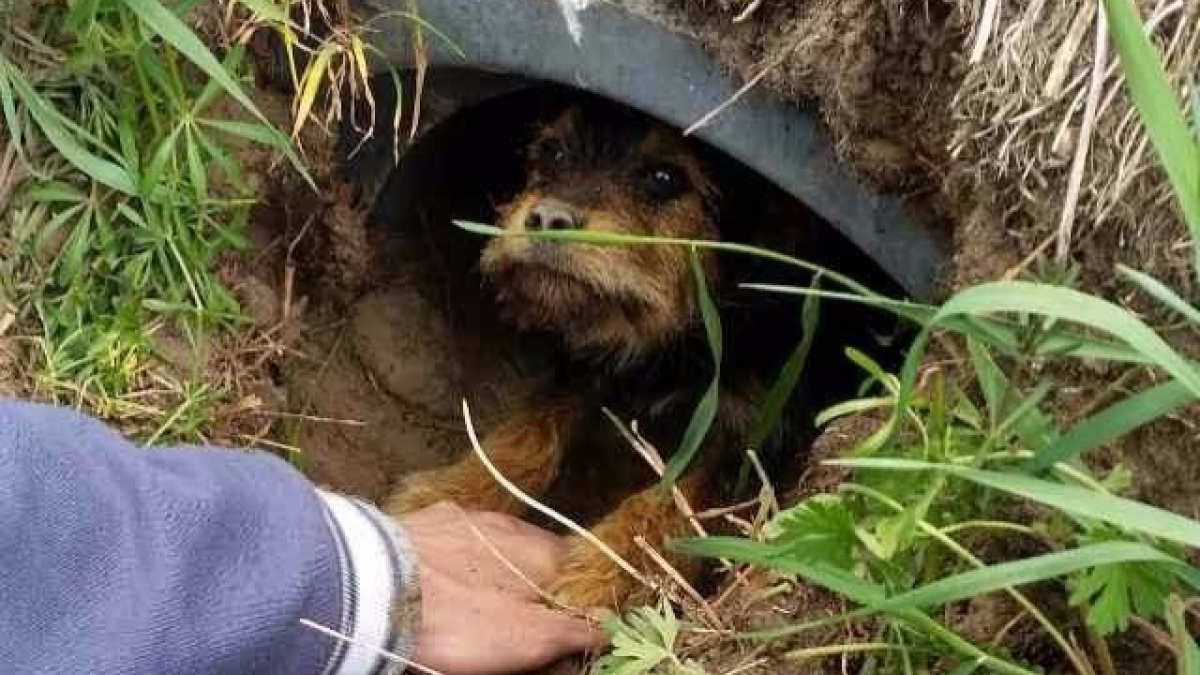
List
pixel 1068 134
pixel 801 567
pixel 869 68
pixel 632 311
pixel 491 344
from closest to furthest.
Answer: pixel 801 567 → pixel 1068 134 → pixel 869 68 → pixel 632 311 → pixel 491 344

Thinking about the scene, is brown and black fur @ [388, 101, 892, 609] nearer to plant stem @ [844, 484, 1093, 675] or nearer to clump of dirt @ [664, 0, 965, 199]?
clump of dirt @ [664, 0, 965, 199]

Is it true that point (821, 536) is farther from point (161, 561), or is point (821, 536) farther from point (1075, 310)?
point (161, 561)

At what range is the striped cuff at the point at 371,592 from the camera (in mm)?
2174

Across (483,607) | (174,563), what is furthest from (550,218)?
(174,563)

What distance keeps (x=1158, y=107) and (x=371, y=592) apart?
1.13 m

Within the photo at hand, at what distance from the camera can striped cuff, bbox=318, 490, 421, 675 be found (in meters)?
2.17

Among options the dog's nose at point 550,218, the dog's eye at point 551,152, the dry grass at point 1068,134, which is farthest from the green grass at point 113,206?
the dry grass at point 1068,134

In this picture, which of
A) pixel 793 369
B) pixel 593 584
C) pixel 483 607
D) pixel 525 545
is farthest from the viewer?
pixel 525 545

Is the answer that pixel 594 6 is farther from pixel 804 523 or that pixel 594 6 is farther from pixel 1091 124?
pixel 804 523

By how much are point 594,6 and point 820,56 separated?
423 millimetres

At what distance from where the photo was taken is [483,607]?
263 centimetres

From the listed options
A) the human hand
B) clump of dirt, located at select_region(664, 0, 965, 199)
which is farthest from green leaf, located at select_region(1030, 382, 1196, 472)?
the human hand

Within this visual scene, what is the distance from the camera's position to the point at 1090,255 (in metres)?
2.14

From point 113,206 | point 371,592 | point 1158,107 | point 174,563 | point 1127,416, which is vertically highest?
point 1158,107
